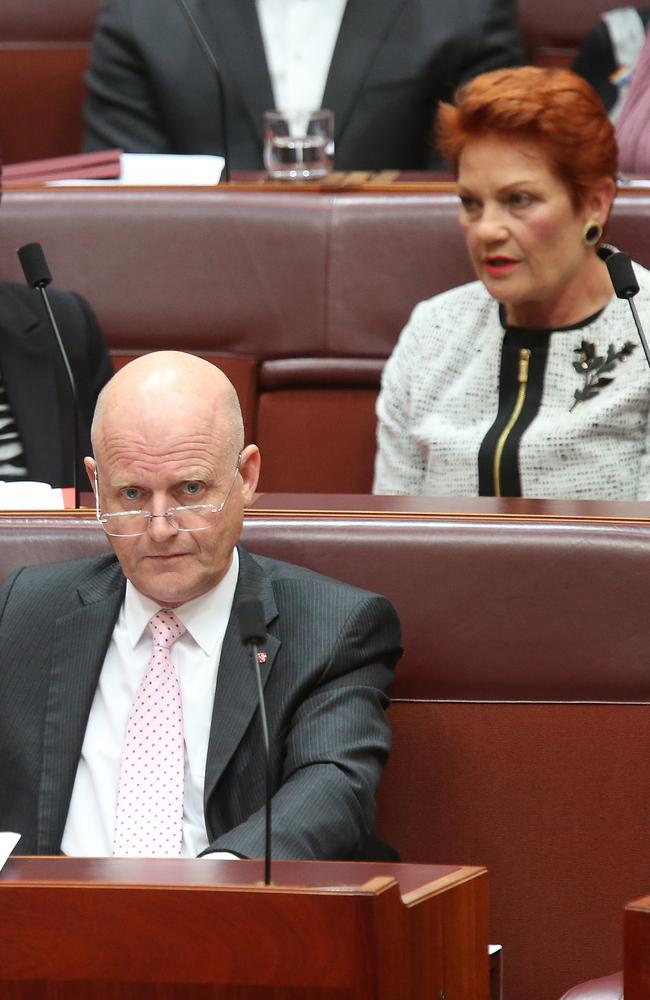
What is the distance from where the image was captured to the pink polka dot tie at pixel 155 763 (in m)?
1.16

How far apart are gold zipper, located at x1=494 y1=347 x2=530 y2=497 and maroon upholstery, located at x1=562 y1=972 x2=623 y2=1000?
643 mm

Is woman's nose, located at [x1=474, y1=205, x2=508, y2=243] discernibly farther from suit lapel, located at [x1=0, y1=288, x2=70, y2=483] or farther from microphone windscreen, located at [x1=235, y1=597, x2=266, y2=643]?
microphone windscreen, located at [x1=235, y1=597, x2=266, y2=643]

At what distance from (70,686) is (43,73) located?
5.21ft

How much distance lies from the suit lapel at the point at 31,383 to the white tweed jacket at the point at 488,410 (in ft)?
1.13

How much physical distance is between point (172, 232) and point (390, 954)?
47.7 inches

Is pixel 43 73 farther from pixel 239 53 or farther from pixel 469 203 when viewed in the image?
pixel 469 203

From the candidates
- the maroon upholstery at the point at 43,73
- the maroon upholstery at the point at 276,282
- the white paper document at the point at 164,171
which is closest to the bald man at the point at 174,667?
the maroon upholstery at the point at 276,282

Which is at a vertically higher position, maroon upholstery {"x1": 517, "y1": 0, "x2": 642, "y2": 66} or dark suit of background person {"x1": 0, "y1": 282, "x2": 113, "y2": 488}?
maroon upholstery {"x1": 517, "y1": 0, "x2": 642, "y2": 66}

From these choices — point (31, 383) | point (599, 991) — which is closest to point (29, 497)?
point (31, 383)

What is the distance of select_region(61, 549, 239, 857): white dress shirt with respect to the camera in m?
1.18

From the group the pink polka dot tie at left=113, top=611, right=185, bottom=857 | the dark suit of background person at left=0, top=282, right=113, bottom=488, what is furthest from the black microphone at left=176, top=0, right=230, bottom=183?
the pink polka dot tie at left=113, top=611, right=185, bottom=857

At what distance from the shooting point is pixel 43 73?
8.36ft

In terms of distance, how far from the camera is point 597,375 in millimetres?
1626

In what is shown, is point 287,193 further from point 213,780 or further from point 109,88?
point 213,780
